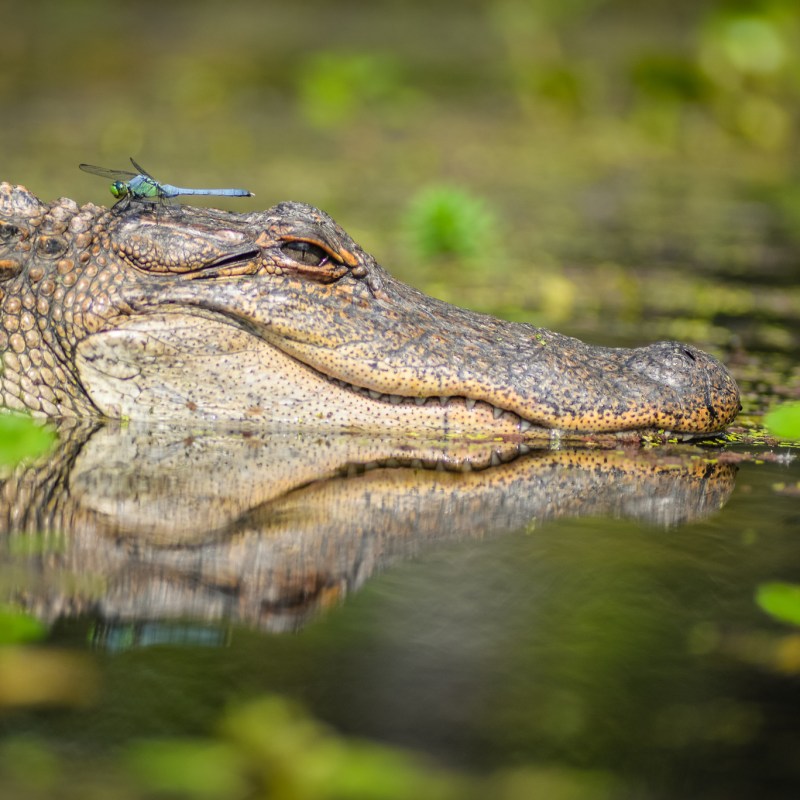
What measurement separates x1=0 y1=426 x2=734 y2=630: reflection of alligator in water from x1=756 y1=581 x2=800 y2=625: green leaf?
63cm

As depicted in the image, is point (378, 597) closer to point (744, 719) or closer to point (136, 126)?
point (744, 719)

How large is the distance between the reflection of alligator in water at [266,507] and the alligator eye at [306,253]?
0.65 metres

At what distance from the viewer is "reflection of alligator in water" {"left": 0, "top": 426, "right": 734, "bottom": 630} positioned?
312 centimetres

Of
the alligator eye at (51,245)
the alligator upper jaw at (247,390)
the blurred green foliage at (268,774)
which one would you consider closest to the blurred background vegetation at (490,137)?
the alligator upper jaw at (247,390)

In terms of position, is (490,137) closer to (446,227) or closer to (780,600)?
(446,227)

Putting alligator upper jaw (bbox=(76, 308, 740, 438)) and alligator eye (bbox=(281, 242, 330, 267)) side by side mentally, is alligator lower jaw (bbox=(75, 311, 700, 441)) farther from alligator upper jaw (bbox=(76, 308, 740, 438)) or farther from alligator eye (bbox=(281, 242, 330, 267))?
alligator eye (bbox=(281, 242, 330, 267))

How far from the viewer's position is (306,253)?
4.69m

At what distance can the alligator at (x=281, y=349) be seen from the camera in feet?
15.1

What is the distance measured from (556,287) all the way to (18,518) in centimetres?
521

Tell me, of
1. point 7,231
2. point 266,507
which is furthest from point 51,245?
point 266,507

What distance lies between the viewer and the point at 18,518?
144 inches

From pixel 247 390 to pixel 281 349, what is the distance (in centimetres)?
21

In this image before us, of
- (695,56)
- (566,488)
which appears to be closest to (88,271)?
(566,488)

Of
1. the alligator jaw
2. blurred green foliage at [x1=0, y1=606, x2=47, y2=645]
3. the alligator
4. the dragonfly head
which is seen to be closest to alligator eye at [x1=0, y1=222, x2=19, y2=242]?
the alligator
